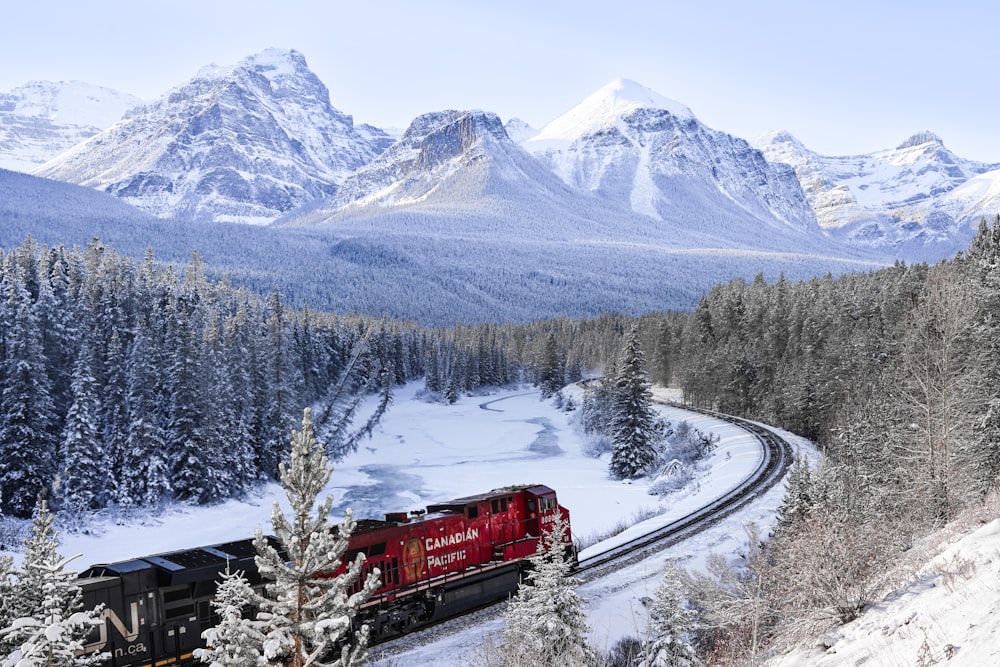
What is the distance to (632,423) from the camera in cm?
6200

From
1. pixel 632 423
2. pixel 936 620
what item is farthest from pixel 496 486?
pixel 936 620

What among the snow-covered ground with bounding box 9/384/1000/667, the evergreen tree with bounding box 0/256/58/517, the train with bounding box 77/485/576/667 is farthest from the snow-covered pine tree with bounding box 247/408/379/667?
the evergreen tree with bounding box 0/256/58/517

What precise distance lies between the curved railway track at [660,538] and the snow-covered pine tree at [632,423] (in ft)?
37.1

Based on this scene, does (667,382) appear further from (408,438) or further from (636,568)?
(636,568)

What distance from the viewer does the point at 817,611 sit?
46.4 feet

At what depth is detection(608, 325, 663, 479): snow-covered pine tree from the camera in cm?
6175

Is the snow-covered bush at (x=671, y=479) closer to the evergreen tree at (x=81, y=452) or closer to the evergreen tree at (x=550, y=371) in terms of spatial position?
the evergreen tree at (x=81, y=452)

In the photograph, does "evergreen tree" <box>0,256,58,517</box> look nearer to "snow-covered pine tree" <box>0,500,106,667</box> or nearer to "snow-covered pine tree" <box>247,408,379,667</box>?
"snow-covered pine tree" <box>0,500,106,667</box>

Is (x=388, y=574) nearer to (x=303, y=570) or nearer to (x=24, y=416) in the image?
(x=303, y=570)

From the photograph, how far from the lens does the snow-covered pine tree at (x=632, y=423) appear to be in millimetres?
61750

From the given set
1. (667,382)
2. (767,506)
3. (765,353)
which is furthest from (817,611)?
(667,382)

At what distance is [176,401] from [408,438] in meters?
39.9

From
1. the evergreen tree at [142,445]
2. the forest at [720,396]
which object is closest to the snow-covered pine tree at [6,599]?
the forest at [720,396]

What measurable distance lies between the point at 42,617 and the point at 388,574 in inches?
473
